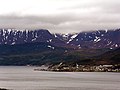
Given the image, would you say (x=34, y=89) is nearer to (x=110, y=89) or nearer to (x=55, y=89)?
(x=55, y=89)

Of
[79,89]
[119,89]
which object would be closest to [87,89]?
[79,89]

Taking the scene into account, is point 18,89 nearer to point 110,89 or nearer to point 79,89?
point 79,89

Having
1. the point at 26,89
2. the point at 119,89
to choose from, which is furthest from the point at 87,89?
the point at 26,89

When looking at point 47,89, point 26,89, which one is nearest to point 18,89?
point 26,89

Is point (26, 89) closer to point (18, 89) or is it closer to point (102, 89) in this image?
point (18, 89)

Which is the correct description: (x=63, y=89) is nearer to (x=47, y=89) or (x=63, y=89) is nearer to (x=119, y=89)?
(x=47, y=89)

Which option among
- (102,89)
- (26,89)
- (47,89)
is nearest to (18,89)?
(26,89)
